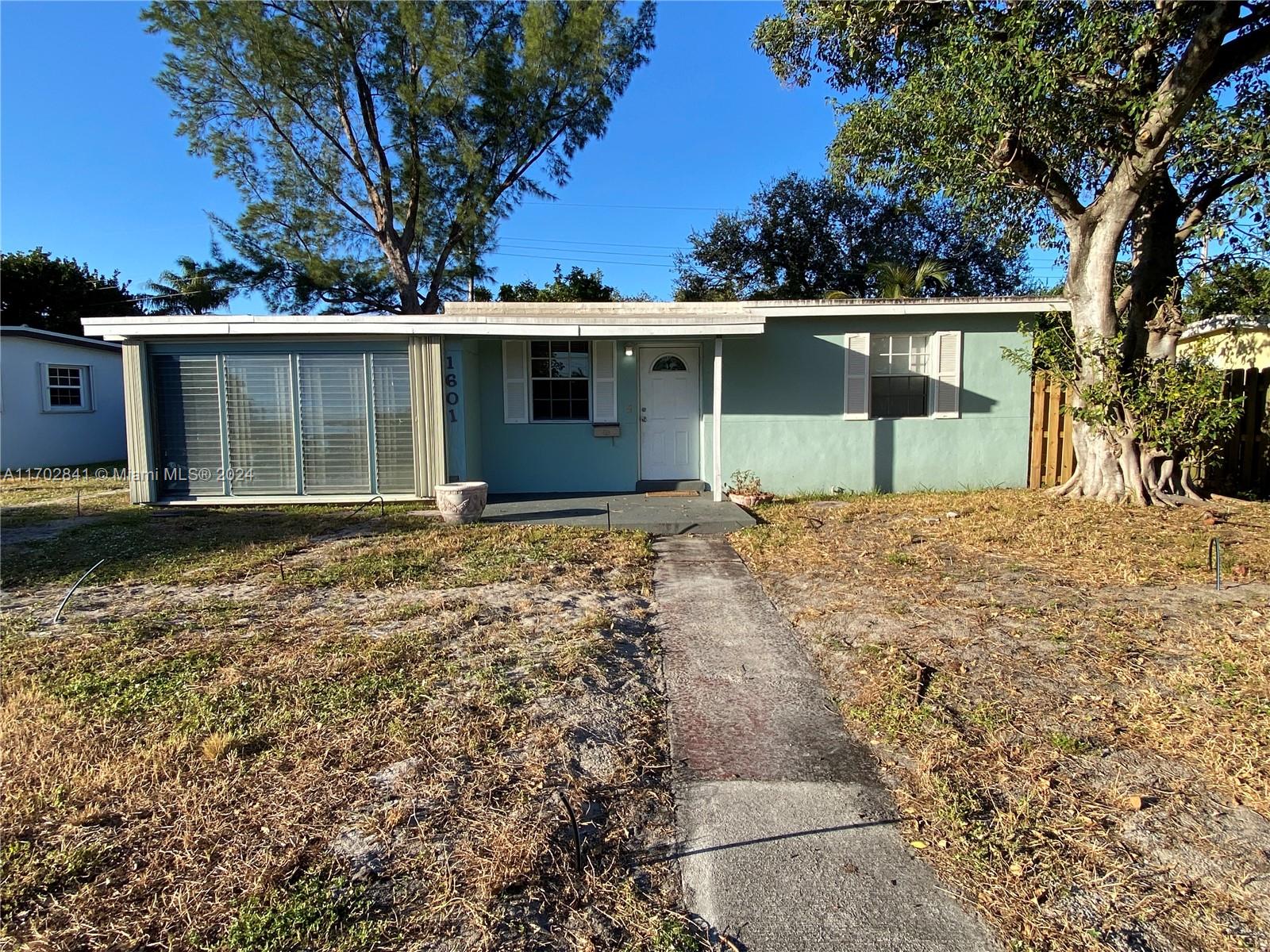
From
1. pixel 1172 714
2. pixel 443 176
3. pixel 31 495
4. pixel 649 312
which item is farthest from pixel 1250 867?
pixel 443 176

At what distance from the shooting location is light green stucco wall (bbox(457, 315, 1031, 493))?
30.5 ft

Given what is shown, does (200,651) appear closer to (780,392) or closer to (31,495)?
(780,392)

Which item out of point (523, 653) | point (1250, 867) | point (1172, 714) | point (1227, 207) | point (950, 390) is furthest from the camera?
point (950, 390)

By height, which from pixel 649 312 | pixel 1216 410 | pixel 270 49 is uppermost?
pixel 270 49

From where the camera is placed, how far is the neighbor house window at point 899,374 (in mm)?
9328

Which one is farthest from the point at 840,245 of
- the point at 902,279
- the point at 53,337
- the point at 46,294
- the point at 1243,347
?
the point at 46,294

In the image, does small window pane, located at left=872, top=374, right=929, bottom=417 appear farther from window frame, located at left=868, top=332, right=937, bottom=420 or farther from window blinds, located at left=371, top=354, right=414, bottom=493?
window blinds, located at left=371, top=354, right=414, bottom=493

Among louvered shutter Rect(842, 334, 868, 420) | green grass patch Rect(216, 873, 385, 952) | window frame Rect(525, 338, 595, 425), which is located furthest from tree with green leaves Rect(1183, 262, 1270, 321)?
green grass patch Rect(216, 873, 385, 952)

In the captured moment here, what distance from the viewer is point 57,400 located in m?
14.9

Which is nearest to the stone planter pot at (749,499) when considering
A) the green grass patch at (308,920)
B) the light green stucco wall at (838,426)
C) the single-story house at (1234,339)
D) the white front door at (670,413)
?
the light green stucco wall at (838,426)

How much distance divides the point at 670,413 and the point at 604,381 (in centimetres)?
107

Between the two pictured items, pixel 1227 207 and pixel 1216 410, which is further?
pixel 1227 207

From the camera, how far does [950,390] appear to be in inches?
367

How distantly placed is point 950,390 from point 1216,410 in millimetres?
2941
